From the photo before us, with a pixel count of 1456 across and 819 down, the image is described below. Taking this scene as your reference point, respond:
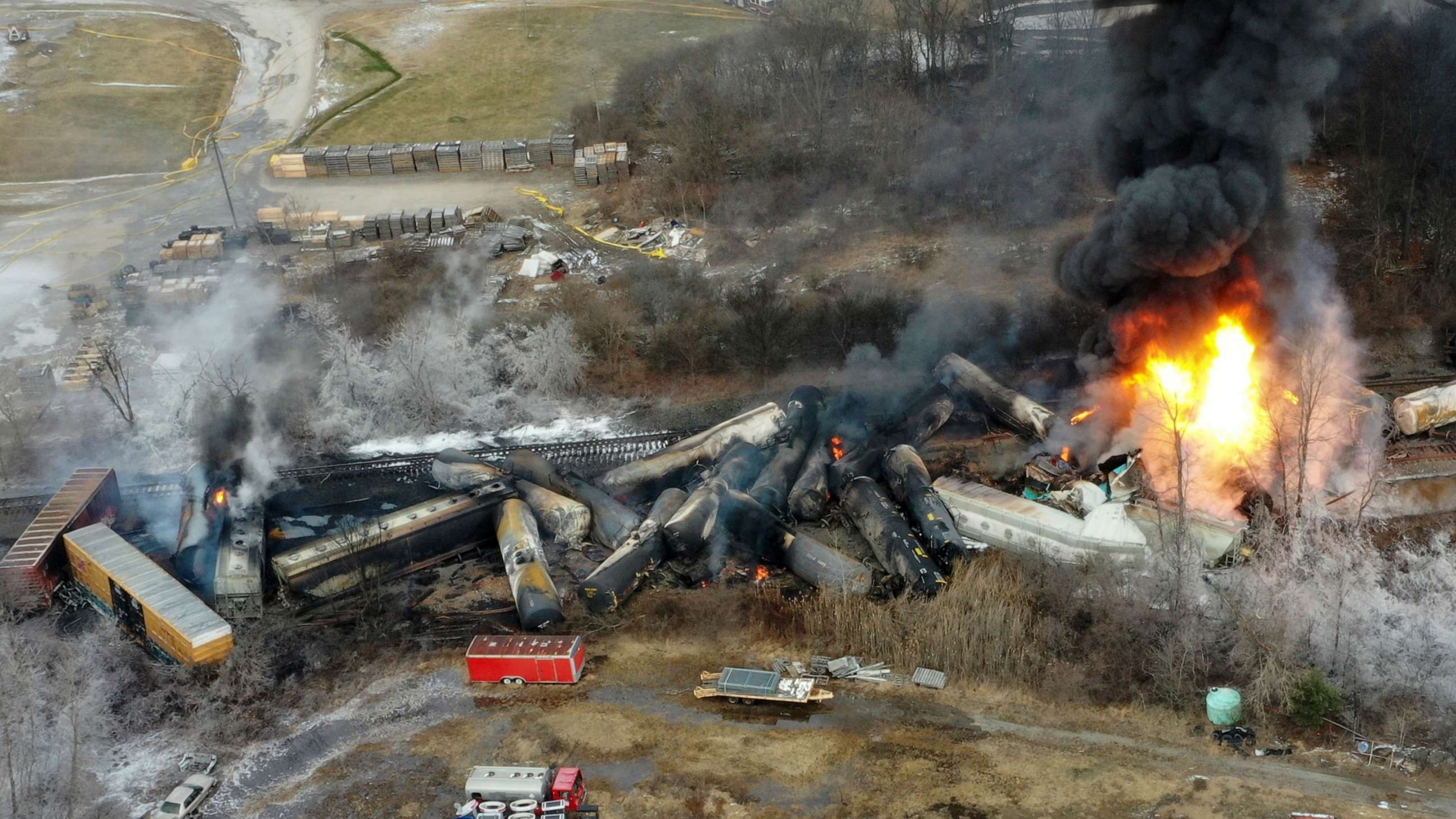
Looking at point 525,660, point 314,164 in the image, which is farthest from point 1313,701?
point 314,164

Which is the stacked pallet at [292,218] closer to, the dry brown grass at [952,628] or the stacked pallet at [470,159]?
the stacked pallet at [470,159]

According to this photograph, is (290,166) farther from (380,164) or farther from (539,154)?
(539,154)

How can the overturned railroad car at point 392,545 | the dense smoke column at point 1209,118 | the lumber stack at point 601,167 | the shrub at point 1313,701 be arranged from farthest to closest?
the lumber stack at point 601,167 < the overturned railroad car at point 392,545 < the dense smoke column at point 1209,118 < the shrub at point 1313,701

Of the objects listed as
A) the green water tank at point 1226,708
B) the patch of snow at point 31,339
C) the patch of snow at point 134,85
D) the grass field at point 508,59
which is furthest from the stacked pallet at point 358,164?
the green water tank at point 1226,708

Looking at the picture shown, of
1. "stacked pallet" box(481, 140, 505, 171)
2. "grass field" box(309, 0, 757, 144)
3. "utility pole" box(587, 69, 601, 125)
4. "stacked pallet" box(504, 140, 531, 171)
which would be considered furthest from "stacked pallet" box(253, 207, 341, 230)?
"utility pole" box(587, 69, 601, 125)

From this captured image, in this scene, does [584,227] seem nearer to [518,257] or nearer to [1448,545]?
[518,257]

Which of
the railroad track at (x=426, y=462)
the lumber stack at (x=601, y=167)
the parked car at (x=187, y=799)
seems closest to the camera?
the parked car at (x=187, y=799)
